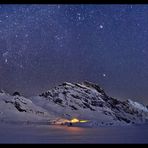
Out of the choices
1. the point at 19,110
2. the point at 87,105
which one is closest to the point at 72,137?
the point at 19,110

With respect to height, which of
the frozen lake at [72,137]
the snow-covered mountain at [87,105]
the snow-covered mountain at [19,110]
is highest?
the snow-covered mountain at [87,105]

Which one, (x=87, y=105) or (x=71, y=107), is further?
(x=87, y=105)

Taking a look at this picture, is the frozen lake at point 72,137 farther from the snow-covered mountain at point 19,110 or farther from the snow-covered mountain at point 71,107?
the snow-covered mountain at point 19,110

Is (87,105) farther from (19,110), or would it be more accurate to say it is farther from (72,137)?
(72,137)

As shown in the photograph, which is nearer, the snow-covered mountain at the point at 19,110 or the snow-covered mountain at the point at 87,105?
the snow-covered mountain at the point at 19,110

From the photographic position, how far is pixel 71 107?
136500mm

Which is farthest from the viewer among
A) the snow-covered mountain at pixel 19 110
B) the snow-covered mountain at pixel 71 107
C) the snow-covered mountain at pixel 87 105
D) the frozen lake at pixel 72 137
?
the snow-covered mountain at pixel 87 105

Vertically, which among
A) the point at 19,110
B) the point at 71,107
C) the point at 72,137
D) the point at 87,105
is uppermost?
the point at 87,105

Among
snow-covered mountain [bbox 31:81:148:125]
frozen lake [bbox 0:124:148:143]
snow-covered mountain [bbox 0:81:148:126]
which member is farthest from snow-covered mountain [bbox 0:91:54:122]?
frozen lake [bbox 0:124:148:143]

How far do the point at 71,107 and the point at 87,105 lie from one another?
10008 mm

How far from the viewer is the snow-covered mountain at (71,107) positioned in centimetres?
9834

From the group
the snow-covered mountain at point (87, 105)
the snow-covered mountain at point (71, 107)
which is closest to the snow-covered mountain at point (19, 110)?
the snow-covered mountain at point (71, 107)
